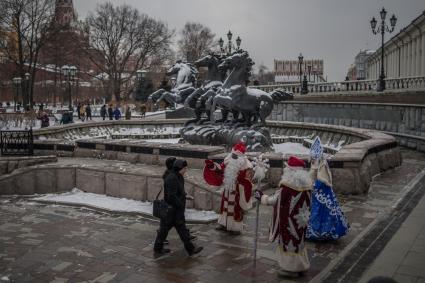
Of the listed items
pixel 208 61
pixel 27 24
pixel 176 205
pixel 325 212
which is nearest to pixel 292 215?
pixel 325 212

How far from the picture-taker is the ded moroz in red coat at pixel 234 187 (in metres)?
8.44

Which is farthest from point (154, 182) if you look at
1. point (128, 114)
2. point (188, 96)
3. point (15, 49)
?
point (15, 49)

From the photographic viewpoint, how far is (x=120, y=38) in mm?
61406

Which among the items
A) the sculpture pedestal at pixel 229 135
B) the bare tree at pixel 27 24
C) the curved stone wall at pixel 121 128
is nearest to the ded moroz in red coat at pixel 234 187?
the sculpture pedestal at pixel 229 135

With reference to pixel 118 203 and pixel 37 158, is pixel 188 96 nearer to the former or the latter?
pixel 37 158

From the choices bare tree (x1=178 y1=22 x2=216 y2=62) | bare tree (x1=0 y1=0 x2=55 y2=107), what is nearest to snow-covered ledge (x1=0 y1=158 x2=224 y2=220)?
bare tree (x1=0 y1=0 x2=55 y2=107)

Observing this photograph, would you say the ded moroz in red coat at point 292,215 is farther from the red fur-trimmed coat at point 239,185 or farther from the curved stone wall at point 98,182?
the curved stone wall at point 98,182

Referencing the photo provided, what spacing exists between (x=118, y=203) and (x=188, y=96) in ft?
35.6

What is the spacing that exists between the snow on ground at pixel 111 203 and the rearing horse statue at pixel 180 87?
10556 millimetres

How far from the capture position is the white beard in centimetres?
840

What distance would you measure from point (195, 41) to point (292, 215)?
73838 mm

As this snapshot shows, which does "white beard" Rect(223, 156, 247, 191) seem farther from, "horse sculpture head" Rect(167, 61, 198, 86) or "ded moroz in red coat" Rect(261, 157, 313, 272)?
"horse sculpture head" Rect(167, 61, 198, 86)

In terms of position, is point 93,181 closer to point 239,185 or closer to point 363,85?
point 239,185

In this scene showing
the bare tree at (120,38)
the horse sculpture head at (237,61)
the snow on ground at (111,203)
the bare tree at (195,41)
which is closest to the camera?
the snow on ground at (111,203)
